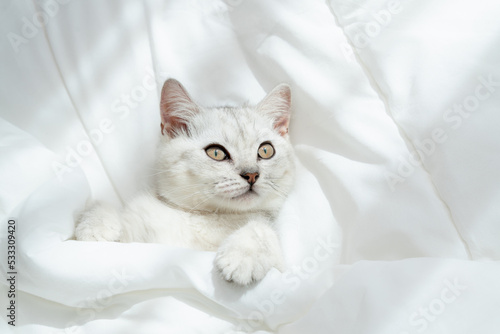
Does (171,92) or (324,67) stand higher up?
(171,92)

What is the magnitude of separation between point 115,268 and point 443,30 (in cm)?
131

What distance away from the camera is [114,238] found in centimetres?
134

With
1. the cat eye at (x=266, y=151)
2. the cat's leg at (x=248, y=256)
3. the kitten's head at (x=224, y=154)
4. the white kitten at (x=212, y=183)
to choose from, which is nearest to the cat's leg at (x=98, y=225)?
the white kitten at (x=212, y=183)

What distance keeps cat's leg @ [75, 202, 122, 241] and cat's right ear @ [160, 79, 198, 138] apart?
0.42 m

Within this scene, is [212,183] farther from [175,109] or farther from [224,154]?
[175,109]

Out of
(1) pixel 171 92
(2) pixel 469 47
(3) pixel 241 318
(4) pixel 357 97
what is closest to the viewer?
(3) pixel 241 318

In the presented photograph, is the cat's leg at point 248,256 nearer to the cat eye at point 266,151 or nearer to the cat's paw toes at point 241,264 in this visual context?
the cat's paw toes at point 241,264

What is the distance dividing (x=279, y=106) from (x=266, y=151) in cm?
23

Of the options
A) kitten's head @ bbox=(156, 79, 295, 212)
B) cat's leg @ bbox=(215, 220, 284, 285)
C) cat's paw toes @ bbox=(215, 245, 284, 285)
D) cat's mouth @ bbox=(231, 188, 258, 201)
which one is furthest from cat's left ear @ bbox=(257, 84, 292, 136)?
cat's paw toes @ bbox=(215, 245, 284, 285)

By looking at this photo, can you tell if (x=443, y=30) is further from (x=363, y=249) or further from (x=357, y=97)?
(x=363, y=249)

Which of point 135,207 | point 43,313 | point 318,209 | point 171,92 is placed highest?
point 171,92

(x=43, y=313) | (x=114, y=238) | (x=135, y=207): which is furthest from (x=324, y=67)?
(x=43, y=313)

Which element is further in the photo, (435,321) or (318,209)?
(318,209)

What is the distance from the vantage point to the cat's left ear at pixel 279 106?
1.65 m
